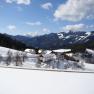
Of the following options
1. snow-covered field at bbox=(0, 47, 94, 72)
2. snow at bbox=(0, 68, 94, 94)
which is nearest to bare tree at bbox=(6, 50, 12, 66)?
snow-covered field at bbox=(0, 47, 94, 72)

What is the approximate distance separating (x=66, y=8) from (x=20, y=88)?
1.18m

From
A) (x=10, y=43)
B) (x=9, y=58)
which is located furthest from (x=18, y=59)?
(x=10, y=43)

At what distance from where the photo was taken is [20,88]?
1.83m

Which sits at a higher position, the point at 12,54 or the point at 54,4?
the point at 54,4

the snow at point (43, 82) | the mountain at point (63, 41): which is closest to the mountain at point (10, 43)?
the mountain at point (63, 41)

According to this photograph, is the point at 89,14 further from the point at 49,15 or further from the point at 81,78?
the point at 81,78

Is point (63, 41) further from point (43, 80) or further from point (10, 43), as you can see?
point (43, 80)

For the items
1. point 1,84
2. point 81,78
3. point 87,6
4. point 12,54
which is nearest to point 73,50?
point 81,78

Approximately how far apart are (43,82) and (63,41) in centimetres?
89

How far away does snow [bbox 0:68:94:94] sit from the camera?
1.79m

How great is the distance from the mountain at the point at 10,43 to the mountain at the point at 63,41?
5cm

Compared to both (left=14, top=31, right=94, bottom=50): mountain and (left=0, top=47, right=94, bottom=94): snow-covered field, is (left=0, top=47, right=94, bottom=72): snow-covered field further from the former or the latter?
(left=14, top=31, right=94, bottom=50): mountain

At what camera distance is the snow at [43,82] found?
179 cm

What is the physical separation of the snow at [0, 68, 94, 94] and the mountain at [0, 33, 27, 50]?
32cm
